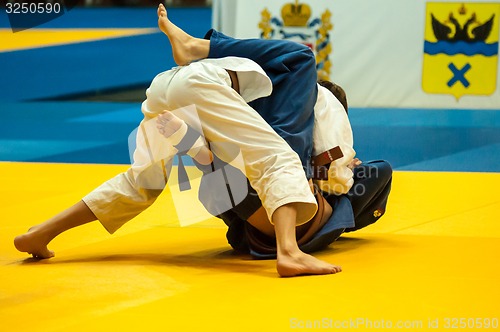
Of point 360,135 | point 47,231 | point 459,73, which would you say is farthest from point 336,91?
point 459,73

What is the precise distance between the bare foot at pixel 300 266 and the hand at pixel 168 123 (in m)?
0.51

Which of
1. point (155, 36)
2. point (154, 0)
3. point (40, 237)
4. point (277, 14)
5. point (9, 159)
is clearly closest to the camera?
point (40, 237)

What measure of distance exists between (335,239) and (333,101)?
0.51 meters

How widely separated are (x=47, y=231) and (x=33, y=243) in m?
0.06

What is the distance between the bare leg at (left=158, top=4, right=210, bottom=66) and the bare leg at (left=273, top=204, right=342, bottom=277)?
0.71 m

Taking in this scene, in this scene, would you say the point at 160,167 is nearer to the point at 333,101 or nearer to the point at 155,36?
the point at 333,101

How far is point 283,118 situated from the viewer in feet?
9.71

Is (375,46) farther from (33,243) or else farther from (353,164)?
(33,243)

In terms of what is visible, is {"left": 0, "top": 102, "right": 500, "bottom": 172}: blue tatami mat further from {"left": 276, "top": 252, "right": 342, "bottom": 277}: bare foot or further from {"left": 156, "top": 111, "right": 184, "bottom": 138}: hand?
{"left": 156, "top": 111, "right": 184, "bottom": 138}: hand

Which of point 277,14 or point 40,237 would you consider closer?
point 40,237

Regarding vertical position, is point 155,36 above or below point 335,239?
below

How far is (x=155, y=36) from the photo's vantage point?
44.1 ft

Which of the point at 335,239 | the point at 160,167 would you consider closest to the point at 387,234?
the point at 335,239

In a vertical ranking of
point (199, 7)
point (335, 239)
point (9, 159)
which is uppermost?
point (335, 239)
